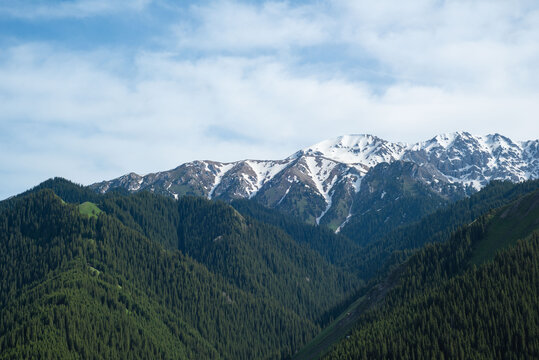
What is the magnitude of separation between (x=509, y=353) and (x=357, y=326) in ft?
219

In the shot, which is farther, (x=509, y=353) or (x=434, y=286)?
(x=434, y=286)

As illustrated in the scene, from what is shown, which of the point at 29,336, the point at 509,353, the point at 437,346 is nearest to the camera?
the point at 509,353

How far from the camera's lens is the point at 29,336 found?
18638 centimetres

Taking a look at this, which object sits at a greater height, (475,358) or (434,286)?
(434,286)

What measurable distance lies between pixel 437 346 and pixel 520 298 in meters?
28.2

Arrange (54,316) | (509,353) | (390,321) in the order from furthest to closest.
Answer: (54,316) → (390,321) → (509,353)

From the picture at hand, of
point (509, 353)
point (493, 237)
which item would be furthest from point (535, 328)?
point (493, 237)

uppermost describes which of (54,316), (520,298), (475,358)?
(54,316)

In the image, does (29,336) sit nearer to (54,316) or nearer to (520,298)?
(54,316)

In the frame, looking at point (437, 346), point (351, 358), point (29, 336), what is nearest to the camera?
point (437, 346)

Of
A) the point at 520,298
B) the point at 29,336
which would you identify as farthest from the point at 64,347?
the point at 520,298

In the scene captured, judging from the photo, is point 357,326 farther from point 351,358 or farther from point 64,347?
point 64,347

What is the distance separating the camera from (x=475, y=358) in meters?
134

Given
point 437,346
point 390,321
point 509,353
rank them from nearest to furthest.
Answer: point 509,353 → point 437,346 → point 390,321
